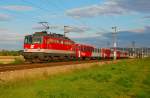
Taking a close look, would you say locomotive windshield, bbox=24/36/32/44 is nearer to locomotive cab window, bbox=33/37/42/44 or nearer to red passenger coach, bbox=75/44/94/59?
locomotive cab window, bbox=33/37/42/44

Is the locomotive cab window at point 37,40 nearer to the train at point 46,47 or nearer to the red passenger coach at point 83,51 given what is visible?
the train at point 46,47

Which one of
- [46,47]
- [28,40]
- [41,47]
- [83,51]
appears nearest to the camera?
[41,47]

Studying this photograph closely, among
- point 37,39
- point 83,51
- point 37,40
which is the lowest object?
point 83,51

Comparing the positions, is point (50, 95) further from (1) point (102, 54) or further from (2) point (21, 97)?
(1) point (102, 54)

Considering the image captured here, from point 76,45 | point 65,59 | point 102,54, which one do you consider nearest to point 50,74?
point 65,59

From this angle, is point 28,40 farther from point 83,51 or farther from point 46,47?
point 83,51

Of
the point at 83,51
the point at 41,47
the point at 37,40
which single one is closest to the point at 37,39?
the point at 37,40

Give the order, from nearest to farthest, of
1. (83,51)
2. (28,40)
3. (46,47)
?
(46,47), (28,40), (83,51)

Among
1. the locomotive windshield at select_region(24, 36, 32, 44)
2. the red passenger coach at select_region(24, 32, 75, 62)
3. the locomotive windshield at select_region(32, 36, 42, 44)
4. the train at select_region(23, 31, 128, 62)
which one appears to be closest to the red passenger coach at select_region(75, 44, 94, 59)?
the train at select_region(23, 31, 128, 62)

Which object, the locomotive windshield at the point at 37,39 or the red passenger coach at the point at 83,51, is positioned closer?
the locomotive windshield at the point at 37,39

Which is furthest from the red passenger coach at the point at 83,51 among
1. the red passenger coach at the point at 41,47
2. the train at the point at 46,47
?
the red passenger coach at the point at 41,47

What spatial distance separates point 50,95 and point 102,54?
5918cm

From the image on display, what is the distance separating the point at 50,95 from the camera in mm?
13898

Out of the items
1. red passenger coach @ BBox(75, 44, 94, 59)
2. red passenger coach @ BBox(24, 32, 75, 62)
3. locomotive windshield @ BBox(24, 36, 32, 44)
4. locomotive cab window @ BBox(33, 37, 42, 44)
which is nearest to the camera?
red passenger coach @ BBox(24, 32, 75, 62)
